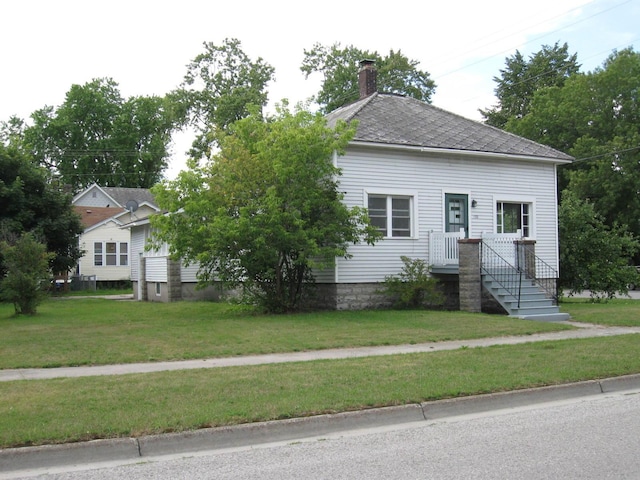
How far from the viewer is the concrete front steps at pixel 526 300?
16984 mm

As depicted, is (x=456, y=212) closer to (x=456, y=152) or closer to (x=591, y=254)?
(x=456, y=152)

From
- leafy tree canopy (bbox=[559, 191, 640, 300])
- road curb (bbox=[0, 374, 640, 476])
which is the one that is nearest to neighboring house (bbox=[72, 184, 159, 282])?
leafy tree canopy (bbox=[559, 191, 640, 300])

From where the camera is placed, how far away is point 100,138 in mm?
68188

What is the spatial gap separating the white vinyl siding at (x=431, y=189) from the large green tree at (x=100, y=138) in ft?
163

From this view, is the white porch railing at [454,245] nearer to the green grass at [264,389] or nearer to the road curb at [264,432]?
the green grass at [264,389]

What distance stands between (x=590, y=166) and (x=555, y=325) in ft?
105

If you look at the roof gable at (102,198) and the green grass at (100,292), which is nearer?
the green grass at (100,292)

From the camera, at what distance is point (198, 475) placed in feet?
17.9

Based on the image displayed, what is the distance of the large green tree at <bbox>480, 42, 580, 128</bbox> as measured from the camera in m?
54.5

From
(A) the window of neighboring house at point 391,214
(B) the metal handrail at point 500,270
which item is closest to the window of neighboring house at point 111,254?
(A) the window of neighboring house at point 391,214

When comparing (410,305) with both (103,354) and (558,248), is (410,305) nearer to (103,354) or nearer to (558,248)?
(558,248)

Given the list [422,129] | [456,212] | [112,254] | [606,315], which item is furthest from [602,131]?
[112,254]

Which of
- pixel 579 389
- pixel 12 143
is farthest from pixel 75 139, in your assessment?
pixel 579 389

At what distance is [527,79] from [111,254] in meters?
36.4
